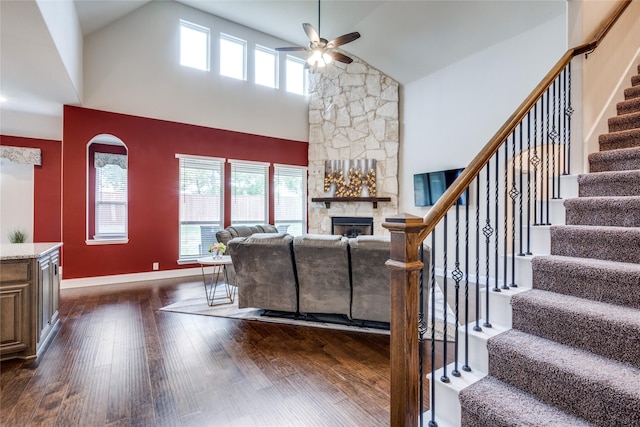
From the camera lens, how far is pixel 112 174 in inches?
235

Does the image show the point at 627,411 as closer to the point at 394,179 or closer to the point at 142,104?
the point at 394,179

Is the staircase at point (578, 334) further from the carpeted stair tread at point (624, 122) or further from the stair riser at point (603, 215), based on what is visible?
the carpeted stair tread at point (624, 122)

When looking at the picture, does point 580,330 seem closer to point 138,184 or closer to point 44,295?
point 44,295

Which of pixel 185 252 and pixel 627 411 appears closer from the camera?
pixel 627 411

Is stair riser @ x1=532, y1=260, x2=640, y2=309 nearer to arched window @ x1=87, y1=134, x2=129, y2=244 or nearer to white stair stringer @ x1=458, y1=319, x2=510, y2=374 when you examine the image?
white stair stringer @ x1=458, y1=319, x2=510, y2=374

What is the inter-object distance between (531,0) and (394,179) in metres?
3.70

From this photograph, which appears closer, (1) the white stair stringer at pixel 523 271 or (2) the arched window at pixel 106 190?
(1) the white stair stringer at pixel 523 271

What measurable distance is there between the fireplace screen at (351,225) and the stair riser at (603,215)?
500 cm

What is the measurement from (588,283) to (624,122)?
1807 mm

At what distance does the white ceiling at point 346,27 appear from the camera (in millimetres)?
3361

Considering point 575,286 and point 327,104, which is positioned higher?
point 327,104

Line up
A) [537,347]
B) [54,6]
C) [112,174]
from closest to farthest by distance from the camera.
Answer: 1. [537,347]
2. [54,6]
3. [112,174]

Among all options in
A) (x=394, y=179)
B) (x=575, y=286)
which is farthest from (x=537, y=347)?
(x=394, y=179)

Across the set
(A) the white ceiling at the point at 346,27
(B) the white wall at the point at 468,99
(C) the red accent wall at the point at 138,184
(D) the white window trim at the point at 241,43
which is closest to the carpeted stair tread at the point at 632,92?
(B) the white wall at the point at 468,99
